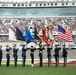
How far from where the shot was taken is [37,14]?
2256 inches

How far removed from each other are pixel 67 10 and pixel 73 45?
1389 cm

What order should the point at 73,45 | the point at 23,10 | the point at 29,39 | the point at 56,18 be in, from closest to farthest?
the point at 29,39 → the point at 73,45 → the point at 56,18 → the point at 23,10

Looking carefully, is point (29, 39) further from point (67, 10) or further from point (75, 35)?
point (67, 10)

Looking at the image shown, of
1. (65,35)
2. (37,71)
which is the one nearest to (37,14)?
(65,35)

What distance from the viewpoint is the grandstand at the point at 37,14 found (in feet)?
172

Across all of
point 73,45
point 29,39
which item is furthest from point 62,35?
point 73,45

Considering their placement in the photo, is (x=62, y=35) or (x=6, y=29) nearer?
(x=62, y=35)

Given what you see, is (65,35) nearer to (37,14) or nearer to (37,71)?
(37,71)

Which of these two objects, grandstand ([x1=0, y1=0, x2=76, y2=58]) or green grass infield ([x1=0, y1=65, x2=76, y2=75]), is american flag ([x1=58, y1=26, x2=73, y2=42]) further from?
grandstand ([x1=0, y1=0, x2=76, y2=58])

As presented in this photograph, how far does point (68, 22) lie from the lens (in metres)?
53.3

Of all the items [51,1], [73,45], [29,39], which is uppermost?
[51,1]

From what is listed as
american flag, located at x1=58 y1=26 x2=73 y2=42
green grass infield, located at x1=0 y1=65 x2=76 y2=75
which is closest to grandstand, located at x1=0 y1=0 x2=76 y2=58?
american flag, located at x1=58 y1=26 x2=73 y2=42

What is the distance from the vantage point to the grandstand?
172ft

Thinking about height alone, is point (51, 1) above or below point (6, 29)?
above
